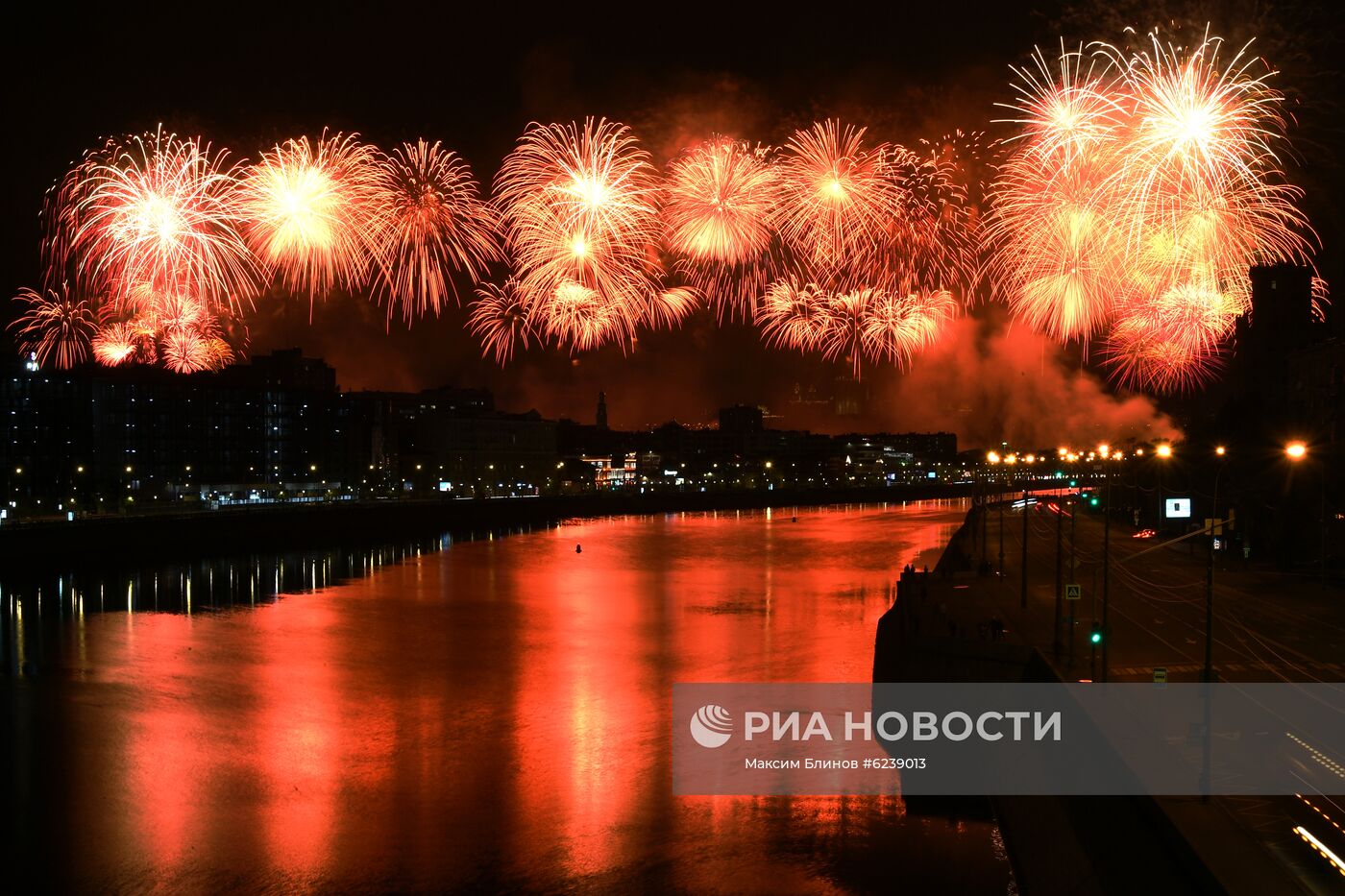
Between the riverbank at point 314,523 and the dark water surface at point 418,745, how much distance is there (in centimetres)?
786

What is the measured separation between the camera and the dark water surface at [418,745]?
1356 cm

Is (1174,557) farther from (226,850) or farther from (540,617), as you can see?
(226,850)

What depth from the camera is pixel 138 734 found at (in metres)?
19.3

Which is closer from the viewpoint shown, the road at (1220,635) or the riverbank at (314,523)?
the road at (1220,635)

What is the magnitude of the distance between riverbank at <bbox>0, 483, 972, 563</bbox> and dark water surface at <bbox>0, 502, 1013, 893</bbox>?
7.86m

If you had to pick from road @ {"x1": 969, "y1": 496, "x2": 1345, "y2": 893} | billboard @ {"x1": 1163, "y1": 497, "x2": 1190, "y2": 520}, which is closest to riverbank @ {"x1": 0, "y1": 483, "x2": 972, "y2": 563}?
road @ {"x1": 969, "y1": 496, "x2": 1345, "y2": 893}

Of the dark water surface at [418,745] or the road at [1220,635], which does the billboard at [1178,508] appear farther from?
the dark water surface at [418,745]

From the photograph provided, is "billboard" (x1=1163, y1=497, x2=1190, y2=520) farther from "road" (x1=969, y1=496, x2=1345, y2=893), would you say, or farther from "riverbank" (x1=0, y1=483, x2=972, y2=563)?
"riverbank" (x1=0, y1=483, x2=972, y2=563)

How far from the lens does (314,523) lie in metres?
65.3

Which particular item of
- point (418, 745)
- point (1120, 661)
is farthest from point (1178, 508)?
point (418, 745)

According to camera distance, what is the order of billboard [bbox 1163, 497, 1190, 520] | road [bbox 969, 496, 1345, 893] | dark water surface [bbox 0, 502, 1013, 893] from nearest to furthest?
road [bbox 969, 496, 1345, 893] → dark water surface [bbox 0, 502, 1013, 893] → billboard [bbox 1163, 497, 1190, 520]

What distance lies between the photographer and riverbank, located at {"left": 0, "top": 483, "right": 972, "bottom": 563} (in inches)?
1872

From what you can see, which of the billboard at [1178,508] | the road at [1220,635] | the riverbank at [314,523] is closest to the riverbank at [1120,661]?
the road at [1220,635]

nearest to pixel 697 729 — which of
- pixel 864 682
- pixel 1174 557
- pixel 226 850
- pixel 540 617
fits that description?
pixel 864 682
